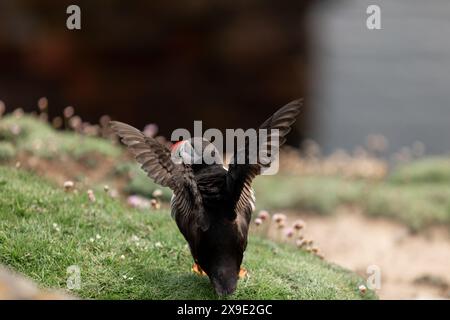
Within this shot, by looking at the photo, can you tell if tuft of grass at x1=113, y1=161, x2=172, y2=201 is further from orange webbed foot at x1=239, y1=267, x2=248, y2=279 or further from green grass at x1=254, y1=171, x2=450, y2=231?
orange webbed foot at x1=239, y1=267, x2=248, y2=279

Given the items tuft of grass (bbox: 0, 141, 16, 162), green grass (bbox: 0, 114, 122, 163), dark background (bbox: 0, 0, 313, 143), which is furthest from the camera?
dark background (bbox: 0, 0, 313, 143)

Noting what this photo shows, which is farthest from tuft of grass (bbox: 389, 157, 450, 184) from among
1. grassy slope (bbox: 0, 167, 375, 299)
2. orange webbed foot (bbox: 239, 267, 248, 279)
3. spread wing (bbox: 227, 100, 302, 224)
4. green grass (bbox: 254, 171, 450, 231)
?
spread wing (bbox: 227, 100, 302, 224)

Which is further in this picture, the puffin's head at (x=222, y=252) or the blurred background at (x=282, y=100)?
the blurred background at (x=282, y=100)

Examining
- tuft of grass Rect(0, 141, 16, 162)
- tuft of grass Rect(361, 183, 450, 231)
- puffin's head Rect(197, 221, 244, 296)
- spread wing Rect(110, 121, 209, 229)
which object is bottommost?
tuft of grass Rect(361, 183, 450, 231)

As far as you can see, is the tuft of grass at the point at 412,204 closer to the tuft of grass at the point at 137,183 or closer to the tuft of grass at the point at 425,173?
the tuft of grass at the point at 425,173

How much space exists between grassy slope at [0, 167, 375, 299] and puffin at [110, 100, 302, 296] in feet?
1.36

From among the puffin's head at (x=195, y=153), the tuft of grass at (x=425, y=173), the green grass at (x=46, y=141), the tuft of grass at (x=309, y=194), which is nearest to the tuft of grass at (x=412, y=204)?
the tuft of grass at (x=309, y=194)

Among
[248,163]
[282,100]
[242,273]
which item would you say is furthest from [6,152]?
[282,100]

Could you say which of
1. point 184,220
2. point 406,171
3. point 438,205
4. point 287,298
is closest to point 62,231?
point 184,220

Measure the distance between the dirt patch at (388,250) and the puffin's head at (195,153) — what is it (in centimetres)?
249

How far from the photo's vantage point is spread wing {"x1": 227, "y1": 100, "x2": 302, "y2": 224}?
4.69 metres

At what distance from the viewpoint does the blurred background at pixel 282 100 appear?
8211mm

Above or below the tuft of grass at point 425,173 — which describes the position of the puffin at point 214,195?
above

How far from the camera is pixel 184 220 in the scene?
4.96 metres
